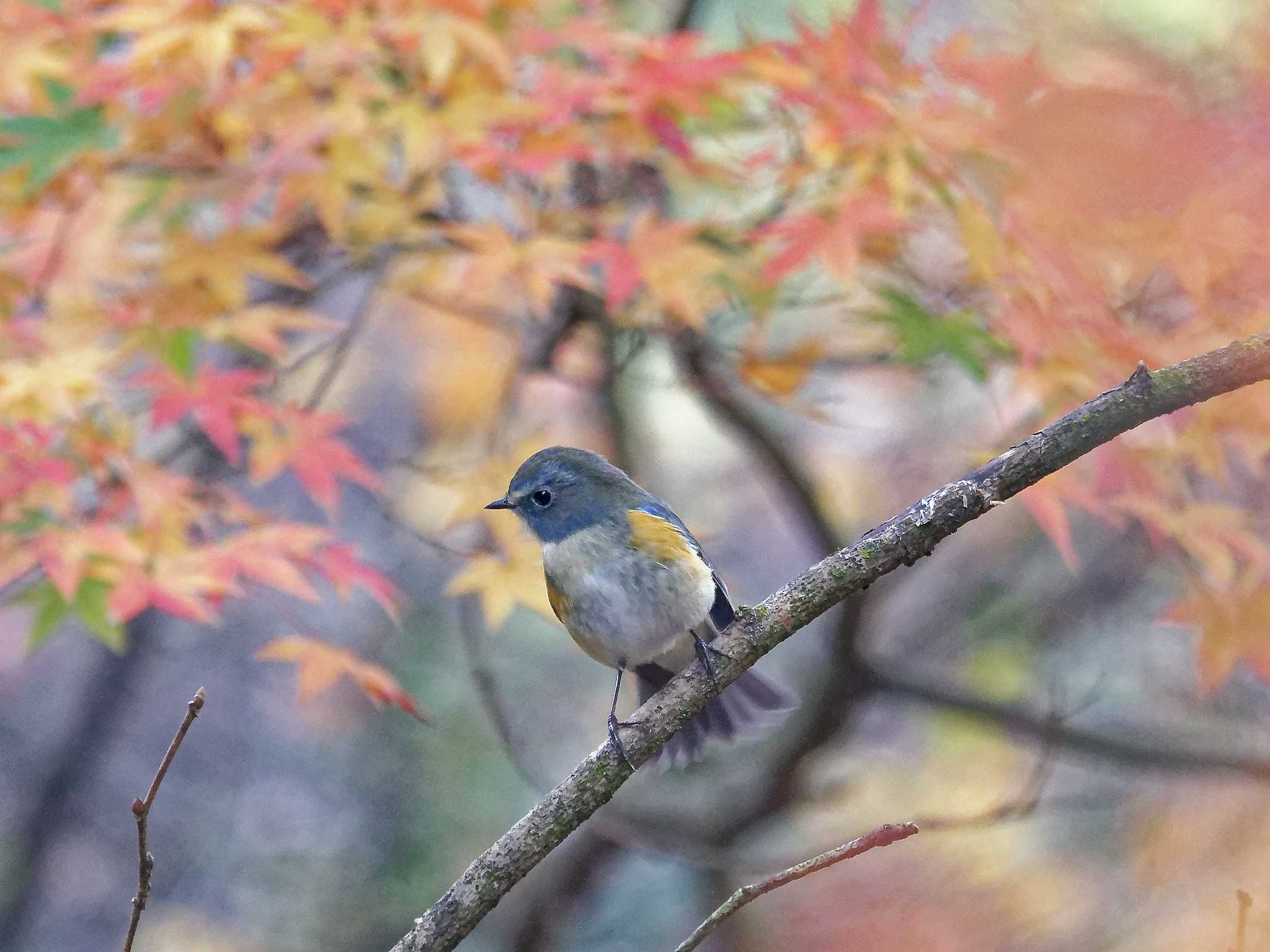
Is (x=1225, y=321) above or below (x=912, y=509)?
below

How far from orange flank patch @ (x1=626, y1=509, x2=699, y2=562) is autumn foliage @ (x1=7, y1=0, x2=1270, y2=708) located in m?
0.62

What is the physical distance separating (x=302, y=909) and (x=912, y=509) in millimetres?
4565

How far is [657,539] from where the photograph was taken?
87.7 inches

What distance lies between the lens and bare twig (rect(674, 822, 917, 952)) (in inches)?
45.4

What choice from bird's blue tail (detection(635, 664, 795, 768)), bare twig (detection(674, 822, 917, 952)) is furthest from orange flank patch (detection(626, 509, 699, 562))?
bare twig (detection(674, 822, 917, 952))

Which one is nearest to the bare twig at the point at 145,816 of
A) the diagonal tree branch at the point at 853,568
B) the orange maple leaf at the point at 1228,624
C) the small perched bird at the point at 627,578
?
the diagonal tree branch at the point at 853,568

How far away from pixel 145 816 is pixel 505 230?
207cm

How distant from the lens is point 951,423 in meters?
5.27

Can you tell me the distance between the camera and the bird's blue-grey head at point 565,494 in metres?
2.29

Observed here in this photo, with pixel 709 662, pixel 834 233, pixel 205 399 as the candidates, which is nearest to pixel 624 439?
pixel 834 233

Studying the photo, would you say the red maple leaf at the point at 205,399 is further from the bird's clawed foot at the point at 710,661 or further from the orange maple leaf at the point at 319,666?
the bird's clawed foot at the point at 710,661

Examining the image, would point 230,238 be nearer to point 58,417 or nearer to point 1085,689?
point 58,417

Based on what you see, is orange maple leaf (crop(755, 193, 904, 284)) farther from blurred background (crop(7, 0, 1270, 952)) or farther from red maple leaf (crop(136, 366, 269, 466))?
red maple leaf (crop(136, 366, 269, 466))

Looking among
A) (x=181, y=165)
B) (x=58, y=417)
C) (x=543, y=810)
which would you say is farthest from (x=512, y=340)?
(x=543, y=810)
